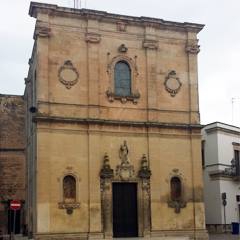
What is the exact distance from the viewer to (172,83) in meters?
32.2

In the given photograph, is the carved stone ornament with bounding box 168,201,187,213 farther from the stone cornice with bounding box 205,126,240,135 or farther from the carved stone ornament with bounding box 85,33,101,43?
the stone cornice with bounding box 205,126,240,135

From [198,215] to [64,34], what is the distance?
1253cm

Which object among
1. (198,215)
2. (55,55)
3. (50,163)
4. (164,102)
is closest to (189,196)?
(198,215)

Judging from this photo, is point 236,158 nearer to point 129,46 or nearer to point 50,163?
point 129,46

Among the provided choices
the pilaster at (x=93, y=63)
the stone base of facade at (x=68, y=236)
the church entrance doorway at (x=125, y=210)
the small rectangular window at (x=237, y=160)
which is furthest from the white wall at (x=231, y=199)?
the pilaster at (x=93, y=63)

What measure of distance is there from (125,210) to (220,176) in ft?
44.5

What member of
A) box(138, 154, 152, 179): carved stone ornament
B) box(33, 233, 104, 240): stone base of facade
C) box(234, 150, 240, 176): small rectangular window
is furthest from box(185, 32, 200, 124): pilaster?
box(234, 150, 240, 176): small rectangular window

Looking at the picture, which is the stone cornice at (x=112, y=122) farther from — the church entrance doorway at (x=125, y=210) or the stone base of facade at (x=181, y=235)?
the stone base of facade at (x=181, y=235)

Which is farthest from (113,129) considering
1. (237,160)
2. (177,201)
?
(237,160)

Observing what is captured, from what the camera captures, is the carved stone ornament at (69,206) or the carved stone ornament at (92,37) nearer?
the carved stone ornament at (69,206)

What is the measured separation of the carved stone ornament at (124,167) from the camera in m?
29.9

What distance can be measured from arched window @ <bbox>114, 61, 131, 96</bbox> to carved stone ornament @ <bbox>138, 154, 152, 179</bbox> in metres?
3.85

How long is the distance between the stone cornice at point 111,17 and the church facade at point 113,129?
58mm

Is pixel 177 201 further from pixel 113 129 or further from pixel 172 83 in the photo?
pixel 172 83
